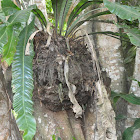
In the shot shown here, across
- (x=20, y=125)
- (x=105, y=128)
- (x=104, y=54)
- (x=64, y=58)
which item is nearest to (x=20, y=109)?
(x=20, y=125)

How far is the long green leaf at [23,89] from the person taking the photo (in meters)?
1.01

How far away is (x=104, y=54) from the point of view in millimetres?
2146

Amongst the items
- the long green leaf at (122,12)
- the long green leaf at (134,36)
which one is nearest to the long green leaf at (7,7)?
the long green leaf at (122,12)

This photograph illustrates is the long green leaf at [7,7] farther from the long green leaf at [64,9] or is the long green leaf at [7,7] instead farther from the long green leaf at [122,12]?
the long green leaf at [122,12]

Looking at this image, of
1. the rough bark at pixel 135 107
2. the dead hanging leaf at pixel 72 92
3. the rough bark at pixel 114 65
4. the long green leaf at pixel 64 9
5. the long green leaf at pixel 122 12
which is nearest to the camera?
the long green leaf at pixel 122 12

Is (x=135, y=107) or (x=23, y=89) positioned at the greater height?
(x=23, y=89)

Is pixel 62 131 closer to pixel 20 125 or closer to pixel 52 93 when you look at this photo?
pixel 52 93

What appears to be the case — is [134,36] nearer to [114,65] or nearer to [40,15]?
[40,15]

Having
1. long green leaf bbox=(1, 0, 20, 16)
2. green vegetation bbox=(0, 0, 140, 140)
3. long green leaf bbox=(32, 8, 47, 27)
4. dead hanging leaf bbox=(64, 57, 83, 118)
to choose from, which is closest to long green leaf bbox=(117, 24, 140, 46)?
green vegetation bbox=(0, 0, 140, 140)

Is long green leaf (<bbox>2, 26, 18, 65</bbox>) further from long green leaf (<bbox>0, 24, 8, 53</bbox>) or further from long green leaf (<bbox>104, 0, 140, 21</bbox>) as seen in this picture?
long green leaf (<bbox>104, 0, 140, 21</bbox>)

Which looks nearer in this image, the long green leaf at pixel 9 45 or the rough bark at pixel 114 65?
the long green leaf at pixel 9 45

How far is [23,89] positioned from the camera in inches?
43.6

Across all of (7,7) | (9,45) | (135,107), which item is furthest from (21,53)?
(135,107)

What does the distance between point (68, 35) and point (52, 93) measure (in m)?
0.54
